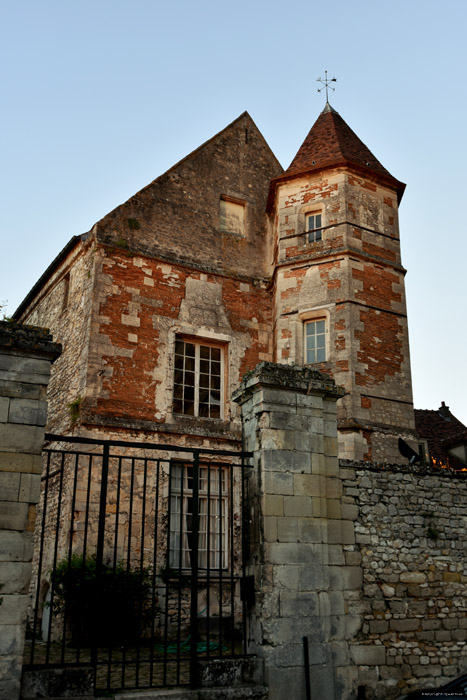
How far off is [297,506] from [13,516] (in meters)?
2.73

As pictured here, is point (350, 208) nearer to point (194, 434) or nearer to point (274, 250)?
point (274, 250)

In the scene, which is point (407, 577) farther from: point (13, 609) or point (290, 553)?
point (13, 609)

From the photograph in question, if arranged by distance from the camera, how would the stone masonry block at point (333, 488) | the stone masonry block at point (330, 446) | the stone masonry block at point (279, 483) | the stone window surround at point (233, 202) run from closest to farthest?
1. the stone masonry block at point (279, 483)
2. the stone masonry block at point (333, 488)
3. the stone masonry block at point (330, 446)
4. the stone window surround at point (233, 202)

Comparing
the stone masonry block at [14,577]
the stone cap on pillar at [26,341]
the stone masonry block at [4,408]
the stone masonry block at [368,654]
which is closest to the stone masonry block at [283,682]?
the stone masonry block at [368,654]

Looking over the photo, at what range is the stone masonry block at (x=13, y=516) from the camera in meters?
5.42

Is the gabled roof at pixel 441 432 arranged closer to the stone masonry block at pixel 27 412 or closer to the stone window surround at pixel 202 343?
the stone window surround at pixel 202 343

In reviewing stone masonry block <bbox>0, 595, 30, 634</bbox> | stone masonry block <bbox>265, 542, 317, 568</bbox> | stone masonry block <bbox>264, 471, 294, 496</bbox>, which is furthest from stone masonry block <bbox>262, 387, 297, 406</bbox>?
stone masonry block <bbox>0, 595, 30, 634</bbox>

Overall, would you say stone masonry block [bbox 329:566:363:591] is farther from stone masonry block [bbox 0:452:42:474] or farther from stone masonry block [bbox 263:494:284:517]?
stone masonry block [bbox 0:452:42:474]

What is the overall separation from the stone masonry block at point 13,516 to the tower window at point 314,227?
32.5ft

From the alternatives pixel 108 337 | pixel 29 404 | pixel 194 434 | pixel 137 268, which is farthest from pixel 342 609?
pixel 137 268

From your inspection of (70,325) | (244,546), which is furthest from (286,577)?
(70,325)

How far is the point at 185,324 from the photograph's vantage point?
13.3m

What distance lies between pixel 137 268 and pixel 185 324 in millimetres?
1499

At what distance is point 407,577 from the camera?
275 inches
